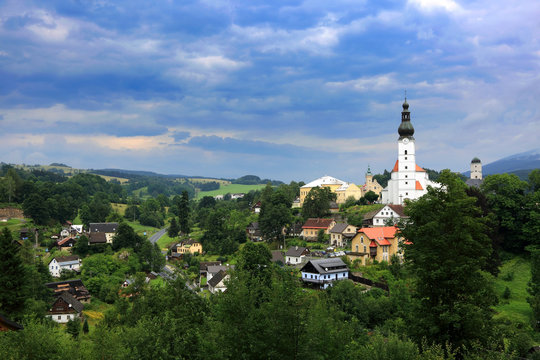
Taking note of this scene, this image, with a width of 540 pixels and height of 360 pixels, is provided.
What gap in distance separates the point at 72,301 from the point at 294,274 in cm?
3779

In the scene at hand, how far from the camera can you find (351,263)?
51844 mm

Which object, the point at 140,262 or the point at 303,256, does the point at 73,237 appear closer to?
the point at 140,262

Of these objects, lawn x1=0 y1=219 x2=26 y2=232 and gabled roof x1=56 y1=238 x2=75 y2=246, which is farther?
lawn x1=0 y1=219 x2=26 y2=232

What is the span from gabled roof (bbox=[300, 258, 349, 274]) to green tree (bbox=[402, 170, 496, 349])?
29.2 m

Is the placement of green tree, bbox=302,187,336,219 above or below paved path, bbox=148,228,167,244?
above

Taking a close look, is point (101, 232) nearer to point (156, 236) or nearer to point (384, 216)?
point (156, 236)

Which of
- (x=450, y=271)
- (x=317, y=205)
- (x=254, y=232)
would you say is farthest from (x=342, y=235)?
(x=450, y=271)

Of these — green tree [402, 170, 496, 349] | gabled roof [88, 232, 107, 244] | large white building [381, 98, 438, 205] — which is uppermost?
large white building [381, 98, 438, 205]

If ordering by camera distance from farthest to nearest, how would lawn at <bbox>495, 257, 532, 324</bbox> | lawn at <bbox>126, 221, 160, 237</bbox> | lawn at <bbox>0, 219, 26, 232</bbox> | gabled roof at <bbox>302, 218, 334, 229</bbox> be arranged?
1. lawn at <bbox>126, 221, 160, 237</bbox>
2. lawn at <bbox>0, 219, 26, 232</bbox>
3. gabled roof at <bbox>302, 218, 334, 229</bbox>
4. lawn at <bbox>495, 257, 532, 324</bbox>

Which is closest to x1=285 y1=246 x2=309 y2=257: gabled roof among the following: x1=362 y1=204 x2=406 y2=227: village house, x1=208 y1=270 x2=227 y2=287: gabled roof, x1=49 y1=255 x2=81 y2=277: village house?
x1=208 y1=270 x2=227 y2=287: gabled roof

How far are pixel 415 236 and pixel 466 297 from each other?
3189 millimetres

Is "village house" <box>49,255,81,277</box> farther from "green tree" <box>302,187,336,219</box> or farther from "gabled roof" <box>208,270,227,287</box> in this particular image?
"green tree" <box>302,187,336,219</box>

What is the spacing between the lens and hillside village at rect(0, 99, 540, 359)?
14992 mm

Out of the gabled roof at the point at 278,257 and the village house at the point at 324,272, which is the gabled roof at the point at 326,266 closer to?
the village house at the point at 324,272
